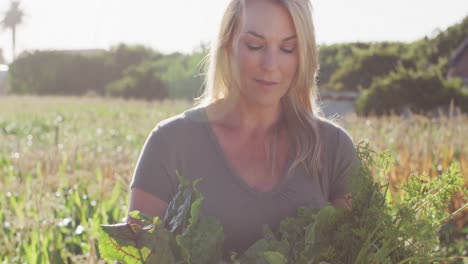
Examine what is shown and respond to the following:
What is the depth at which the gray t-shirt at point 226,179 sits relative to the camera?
2.16m

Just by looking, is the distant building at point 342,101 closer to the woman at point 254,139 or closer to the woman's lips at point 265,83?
the woman at point 254,139

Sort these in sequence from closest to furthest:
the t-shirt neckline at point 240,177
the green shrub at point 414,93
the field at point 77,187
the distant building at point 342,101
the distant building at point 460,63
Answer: the t-shirt neckline at point 240,177
the field at point 77,187
the green shrub at point 414,93
the distant building at point 460,63
the distant building at point 342,101

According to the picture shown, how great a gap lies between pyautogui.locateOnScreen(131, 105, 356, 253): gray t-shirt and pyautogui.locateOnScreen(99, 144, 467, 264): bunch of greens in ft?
2.04

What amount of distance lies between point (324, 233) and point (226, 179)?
805mm

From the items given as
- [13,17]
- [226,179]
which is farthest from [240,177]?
[13,17]

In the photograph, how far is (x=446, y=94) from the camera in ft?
59.9

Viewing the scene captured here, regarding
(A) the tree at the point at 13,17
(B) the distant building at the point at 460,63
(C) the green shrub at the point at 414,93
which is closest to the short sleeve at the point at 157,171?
(C) the green shrub at the point at 414,93

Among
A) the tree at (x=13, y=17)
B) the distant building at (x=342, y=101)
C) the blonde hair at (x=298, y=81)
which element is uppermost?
the tree at (x=13, y=17)

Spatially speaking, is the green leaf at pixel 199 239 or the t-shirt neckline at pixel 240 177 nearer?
the green leaf at pixel 199 239

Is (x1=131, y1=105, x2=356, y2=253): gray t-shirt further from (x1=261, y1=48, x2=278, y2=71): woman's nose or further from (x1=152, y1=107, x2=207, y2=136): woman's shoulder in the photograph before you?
(x1=261, y1=48, x2=278, y2=71): woman's nose

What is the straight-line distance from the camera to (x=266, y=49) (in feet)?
6.84

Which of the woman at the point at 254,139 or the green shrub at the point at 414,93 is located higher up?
the woman at the point at 254,139

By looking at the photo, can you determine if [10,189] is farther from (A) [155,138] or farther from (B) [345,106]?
(B) [345,106]

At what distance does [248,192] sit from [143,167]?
351 millimetres
